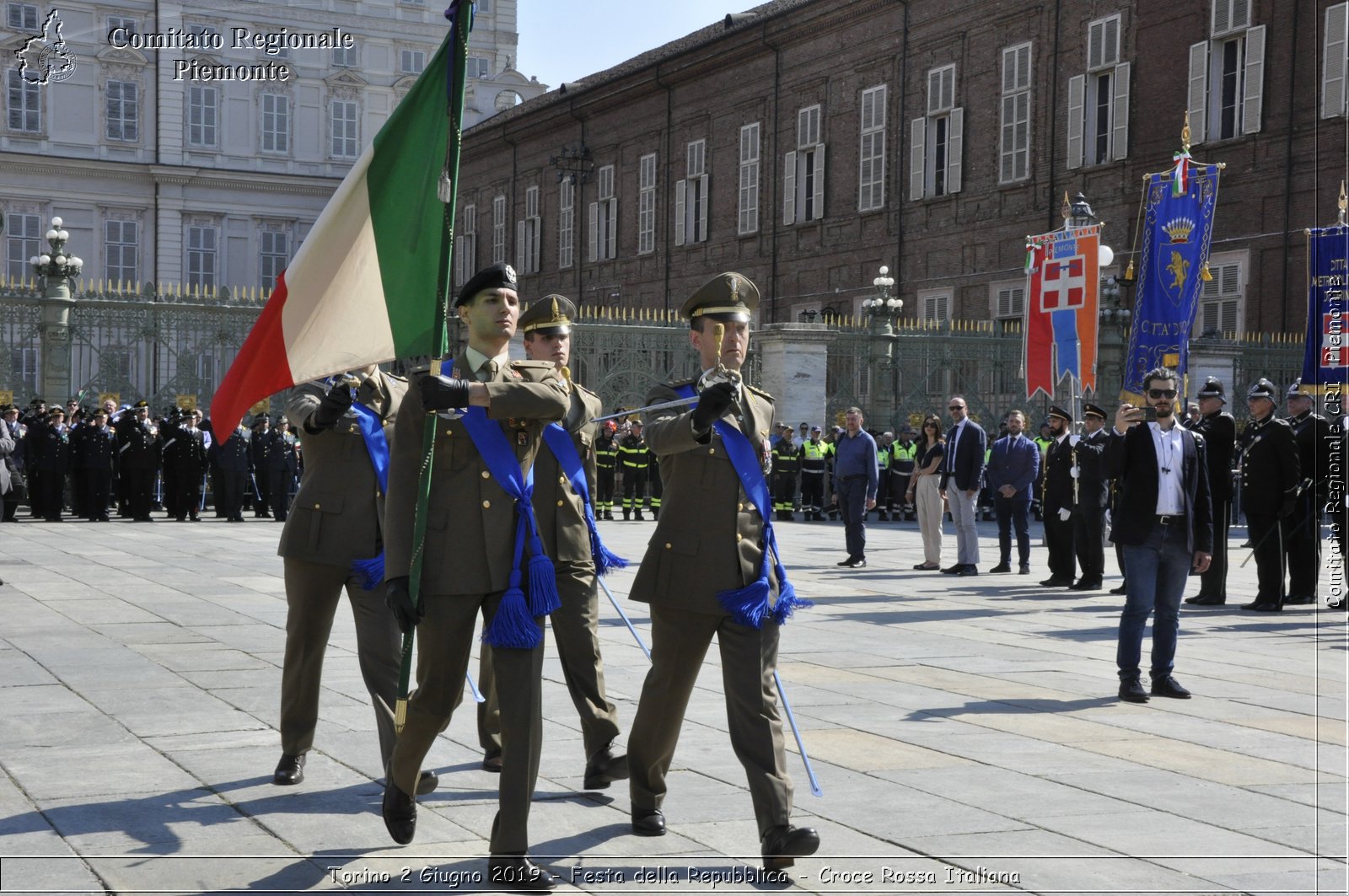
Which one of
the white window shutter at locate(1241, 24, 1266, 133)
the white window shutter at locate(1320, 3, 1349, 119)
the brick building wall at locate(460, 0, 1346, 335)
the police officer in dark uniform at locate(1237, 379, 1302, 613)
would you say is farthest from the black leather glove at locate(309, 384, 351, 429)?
the white window shutter at locate(1241, 24, 1266, 133)

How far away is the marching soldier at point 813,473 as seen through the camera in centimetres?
2464

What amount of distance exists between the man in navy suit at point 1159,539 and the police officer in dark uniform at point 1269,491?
14.8 feet

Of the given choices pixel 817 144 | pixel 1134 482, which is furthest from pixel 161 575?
pixel 817 144

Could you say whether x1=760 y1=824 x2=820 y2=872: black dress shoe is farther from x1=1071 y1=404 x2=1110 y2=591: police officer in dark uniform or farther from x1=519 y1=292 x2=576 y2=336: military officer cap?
x1=1071 y1=404 x2=1110 y2=591: police officer in dark uniform

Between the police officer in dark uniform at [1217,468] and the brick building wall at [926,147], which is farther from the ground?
the brick building wall at [926,147]

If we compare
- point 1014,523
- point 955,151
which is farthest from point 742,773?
point 955,151

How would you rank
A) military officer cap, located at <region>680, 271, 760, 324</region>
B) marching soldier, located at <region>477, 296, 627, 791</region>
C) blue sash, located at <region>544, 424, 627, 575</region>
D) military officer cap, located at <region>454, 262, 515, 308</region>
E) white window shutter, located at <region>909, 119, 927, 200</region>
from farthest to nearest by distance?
white window shutter, located at <region>909, 119, 927, 200</region>
blue sash, located at <region>544, 424, 627, 575</region>
marching soldier, located at <region>477, 296, 627, 791</region>
military officer cap, located at <region>680, 271, 760, 324</region>
military officer cap, located at <region>454, 262, 515, 308</region>

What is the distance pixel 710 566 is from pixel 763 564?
19 cm

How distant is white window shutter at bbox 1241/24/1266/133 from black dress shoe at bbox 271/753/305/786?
76.7 feet

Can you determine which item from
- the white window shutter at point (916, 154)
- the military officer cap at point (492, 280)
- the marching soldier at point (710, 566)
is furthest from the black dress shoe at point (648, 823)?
the white window shutter at point (916, 154)

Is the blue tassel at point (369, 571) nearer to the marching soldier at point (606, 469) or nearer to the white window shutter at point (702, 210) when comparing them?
the marching soldier at point (606, 469)

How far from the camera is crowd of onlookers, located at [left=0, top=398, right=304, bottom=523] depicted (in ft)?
71.4

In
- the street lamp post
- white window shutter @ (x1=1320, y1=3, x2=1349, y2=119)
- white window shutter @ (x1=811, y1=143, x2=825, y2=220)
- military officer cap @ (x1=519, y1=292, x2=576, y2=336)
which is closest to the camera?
military officer cap @ (x1=519, y1=292, x2=576, y2=336)

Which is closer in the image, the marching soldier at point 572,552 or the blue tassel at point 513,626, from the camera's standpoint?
the blue tassel at point 513,626
